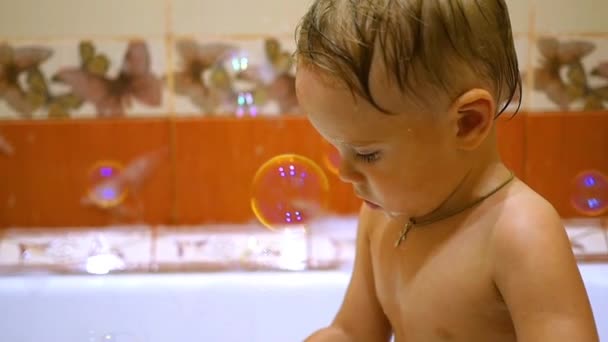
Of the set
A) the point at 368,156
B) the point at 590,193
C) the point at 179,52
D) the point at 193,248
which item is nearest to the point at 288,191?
the point at 193,248

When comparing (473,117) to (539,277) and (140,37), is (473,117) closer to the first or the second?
(539,277)

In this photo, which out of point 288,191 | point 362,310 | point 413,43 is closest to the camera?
point 413,43

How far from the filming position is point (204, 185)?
4.36 feet

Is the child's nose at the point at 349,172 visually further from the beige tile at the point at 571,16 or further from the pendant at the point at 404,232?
the beige tile at the point at 571,16

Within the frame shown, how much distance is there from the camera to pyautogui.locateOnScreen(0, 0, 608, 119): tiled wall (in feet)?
4.15

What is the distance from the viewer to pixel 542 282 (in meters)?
0.56

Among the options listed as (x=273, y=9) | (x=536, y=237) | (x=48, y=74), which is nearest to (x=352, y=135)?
(x=536, y=237)

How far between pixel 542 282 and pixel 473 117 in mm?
147

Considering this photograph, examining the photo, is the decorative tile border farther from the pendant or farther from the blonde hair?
the blonde hair

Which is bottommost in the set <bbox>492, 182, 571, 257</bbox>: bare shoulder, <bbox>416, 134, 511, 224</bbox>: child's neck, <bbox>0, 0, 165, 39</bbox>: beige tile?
<bbox>492, 182, 571, 257</bbox>: bare shoulder

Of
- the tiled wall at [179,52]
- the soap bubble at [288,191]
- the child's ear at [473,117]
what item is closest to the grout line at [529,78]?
the tiled wall at [179,52]

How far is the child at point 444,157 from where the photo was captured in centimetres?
55

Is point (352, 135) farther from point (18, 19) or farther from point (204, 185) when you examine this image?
point (18, 19)

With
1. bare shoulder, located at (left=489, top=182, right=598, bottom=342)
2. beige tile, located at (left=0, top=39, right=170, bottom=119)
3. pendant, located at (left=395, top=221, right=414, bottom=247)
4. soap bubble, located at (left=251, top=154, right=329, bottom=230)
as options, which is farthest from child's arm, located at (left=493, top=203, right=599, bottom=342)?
beige tile, located at (left=0, top=39, right=170, bottom=119)
